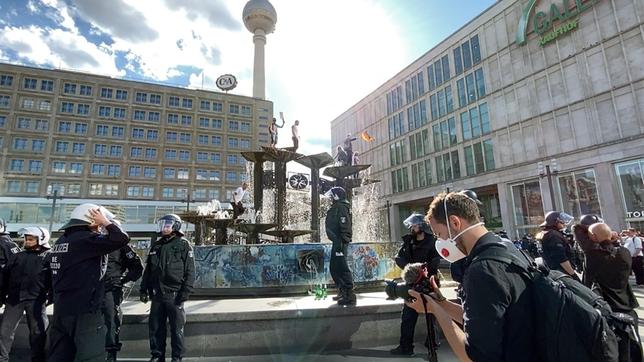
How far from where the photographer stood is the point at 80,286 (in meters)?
3.39

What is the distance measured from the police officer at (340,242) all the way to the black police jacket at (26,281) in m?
4.03

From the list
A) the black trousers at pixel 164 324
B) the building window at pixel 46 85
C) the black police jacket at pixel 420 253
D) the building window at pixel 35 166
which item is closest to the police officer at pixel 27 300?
the black trousers at pixel 164 324

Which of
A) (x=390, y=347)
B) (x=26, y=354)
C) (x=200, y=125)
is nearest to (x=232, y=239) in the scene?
(x=26, y=354)

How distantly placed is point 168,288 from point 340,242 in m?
2.65

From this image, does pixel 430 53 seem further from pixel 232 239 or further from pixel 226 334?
pixel 226 334

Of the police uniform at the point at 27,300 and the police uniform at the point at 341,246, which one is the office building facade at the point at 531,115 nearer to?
the police uniform at the point at 341,246

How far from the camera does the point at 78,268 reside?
3.46 metres

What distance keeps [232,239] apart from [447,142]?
96.8 feet

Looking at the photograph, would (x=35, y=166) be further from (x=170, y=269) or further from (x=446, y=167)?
(x=170, y=269)

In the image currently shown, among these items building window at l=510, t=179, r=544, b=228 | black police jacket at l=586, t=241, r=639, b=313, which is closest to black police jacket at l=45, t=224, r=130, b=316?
black police jacket at l=586, t=241, r=639, b=313

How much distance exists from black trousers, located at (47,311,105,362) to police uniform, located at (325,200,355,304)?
129 inches

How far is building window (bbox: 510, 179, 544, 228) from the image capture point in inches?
1140

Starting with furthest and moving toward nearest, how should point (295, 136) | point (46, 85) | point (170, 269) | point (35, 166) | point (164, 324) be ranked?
point (46, 85) < point (35, 166) < point (295, 136) < point (170, 269) < point (164, 324)

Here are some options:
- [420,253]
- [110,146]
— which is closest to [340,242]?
[420,253]
